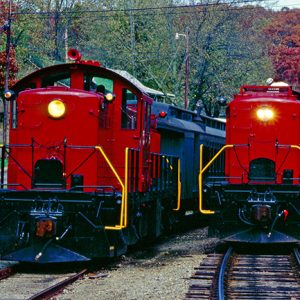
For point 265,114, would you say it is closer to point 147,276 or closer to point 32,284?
point 147,276

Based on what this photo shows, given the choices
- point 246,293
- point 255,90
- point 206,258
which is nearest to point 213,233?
point 206,258

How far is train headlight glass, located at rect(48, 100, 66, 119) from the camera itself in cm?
1281

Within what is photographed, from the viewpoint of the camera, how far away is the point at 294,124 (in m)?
15.4

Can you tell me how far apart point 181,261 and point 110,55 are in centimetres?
3484

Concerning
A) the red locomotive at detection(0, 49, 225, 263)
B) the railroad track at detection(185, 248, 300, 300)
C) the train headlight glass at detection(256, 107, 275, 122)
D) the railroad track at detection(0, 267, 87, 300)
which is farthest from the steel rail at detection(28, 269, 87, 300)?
the train headlight glass at detection(256, 107, 275, 122)

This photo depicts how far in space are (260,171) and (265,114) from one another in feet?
3.79

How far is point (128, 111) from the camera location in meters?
14.3

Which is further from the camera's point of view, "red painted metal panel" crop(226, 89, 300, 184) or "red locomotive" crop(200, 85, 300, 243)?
"red painted metal panel" crop(226, 89, 300, 184)

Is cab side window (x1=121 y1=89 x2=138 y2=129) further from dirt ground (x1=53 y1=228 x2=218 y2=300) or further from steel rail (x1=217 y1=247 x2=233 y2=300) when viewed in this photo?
steel rail (x1=217 y1=247 x2=233 y2=300)

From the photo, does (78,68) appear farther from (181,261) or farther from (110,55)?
(110,55)

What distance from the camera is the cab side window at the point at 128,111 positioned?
13859 mm

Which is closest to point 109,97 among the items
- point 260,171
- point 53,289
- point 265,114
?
point 53,289

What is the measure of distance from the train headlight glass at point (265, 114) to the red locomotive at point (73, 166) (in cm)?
242

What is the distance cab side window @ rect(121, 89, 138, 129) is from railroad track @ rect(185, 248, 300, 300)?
2.85 metres
